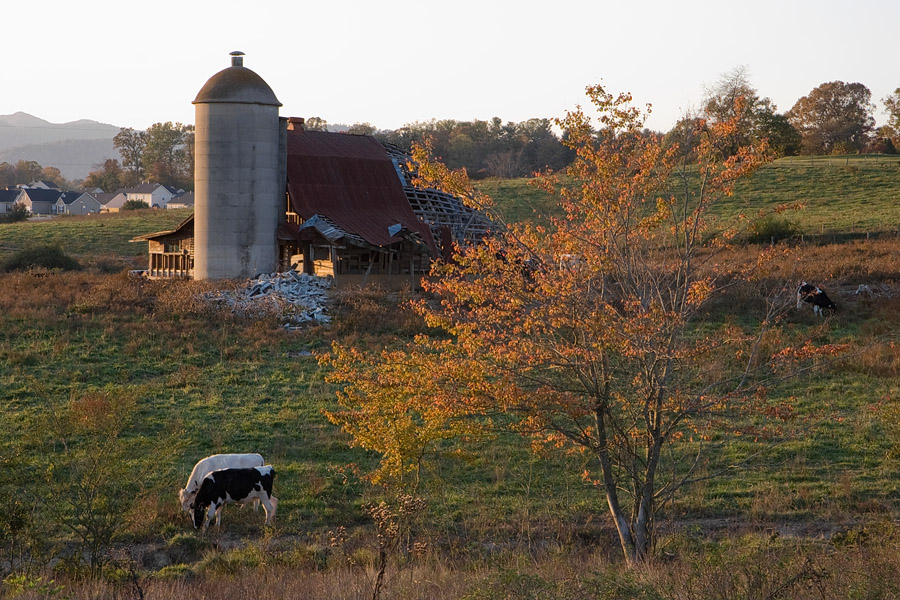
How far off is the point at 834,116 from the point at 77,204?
91996 mm

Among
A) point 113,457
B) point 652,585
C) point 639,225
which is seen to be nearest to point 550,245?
point 639,225

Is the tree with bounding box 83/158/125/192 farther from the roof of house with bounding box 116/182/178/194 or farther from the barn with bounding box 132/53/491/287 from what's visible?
the barn with bounding box 132/53/491/287

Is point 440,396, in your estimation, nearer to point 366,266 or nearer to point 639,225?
point 639,225

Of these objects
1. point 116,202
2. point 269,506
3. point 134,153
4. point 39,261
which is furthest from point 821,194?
point 134,153

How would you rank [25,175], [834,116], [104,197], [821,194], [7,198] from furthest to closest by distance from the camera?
[25,175] < [7,198] < [104,197] < [834,116] < [821,194]

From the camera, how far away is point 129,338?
2541 centimetres

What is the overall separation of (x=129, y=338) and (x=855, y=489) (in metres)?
19.5

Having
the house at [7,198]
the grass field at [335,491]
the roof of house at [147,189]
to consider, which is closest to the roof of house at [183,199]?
the roof of house at [147,189]

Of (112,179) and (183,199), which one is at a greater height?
(112,179)

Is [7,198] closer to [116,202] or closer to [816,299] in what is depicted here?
[116,202]

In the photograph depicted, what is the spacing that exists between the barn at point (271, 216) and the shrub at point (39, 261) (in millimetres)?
5566

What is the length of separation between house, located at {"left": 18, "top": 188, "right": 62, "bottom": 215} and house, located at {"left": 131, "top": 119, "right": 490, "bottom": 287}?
3341 inches

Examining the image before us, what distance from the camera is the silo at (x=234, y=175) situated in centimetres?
3753

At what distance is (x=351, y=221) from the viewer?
38094 millimetres
